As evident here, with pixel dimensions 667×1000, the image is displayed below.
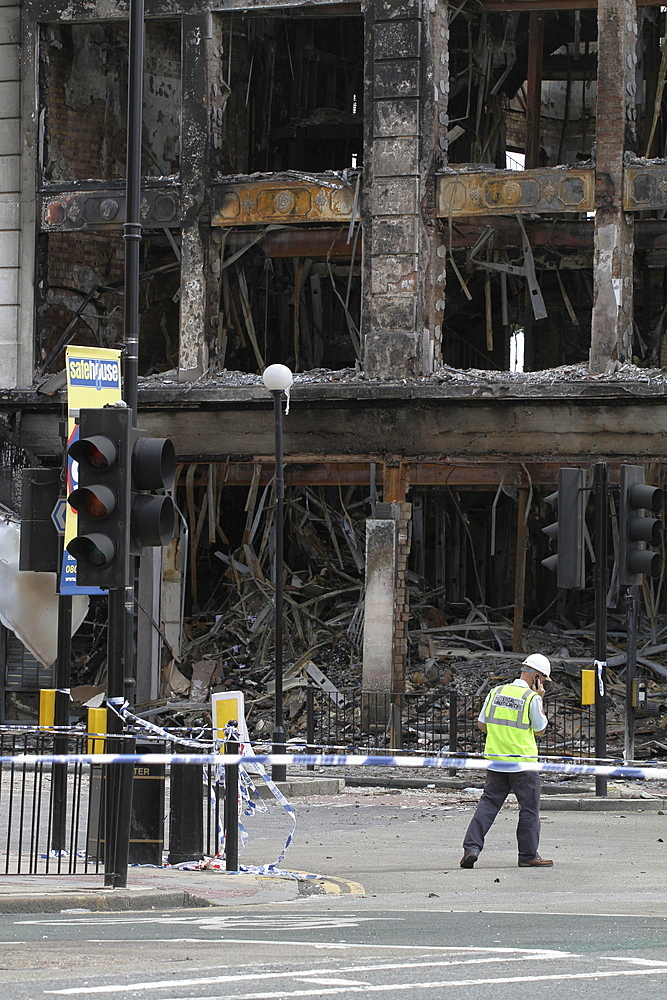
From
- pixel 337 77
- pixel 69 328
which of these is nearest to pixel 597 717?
pixel 69 328

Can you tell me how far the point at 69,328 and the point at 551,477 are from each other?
794 cm

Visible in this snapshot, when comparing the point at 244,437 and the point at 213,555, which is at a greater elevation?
the point at 244,437

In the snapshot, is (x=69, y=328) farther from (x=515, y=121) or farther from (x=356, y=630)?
(x=515, y=121)

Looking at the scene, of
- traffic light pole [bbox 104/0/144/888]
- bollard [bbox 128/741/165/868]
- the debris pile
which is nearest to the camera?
traffic light pole [bbox 104/0/144/888]

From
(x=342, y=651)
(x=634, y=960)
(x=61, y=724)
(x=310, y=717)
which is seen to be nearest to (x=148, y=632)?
(x=342, y=651)

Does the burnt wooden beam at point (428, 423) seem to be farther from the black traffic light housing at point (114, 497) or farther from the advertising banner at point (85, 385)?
the black traffic light housing at point (114, 497)

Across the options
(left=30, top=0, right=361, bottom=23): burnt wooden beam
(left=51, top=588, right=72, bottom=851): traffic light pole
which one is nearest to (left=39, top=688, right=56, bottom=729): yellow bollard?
(left=51, top=588, right=72, bottom=851): traffic light pole

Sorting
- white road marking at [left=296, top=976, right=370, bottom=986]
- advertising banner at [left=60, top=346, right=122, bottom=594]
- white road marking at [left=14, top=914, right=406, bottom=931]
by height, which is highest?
advertising banner at [left=60, top=346, right=122, bottom=594]

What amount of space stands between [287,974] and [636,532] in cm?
926

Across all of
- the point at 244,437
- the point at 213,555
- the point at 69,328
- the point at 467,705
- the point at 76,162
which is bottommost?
the point at 467,705

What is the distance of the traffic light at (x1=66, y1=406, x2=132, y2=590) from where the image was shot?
970 cm

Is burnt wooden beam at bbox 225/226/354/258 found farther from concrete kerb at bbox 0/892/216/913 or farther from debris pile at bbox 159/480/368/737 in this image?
concrete kerb at bbox 0/892/216/913

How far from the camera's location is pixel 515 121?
109ft

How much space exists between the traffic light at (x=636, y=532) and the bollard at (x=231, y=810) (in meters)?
5.47
